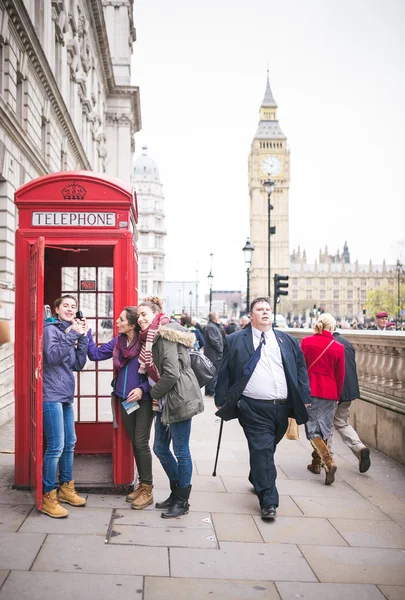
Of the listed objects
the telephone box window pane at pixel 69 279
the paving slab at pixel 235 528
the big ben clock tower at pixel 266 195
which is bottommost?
the paving slab at pixel 235 528

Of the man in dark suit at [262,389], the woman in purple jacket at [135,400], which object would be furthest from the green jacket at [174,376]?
the man in dark suit at [262,389]

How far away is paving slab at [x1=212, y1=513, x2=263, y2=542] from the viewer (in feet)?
15.9

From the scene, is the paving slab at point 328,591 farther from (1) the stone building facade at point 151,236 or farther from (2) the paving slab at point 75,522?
(1) the stone building facade at point 151,236

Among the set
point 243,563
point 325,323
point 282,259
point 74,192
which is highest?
point 282,259

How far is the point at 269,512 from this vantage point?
17.5 feet

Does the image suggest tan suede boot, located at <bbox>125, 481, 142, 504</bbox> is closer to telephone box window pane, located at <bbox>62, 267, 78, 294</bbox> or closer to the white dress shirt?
the white dress shirt

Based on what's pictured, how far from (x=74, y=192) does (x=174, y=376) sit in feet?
6.87

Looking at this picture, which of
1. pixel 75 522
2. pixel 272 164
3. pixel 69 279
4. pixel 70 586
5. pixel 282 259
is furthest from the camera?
pixel 282 259

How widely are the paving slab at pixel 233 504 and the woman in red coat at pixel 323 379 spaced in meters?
1.00

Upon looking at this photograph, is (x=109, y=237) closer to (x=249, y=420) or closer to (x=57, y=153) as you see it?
(x=249, y=420)

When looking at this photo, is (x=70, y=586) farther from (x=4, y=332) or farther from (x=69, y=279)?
(x=69, y=279)

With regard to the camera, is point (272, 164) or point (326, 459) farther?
point (272, 164)

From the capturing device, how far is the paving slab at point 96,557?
407 centimetres

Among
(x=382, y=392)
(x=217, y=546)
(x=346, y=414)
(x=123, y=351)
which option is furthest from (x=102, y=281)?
(x=217, y=546)
